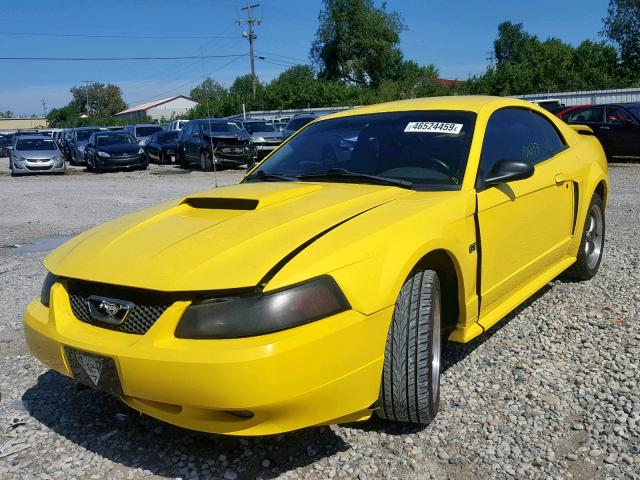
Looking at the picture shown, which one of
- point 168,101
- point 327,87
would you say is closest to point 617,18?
point 327,87

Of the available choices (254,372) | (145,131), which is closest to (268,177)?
(254,372)

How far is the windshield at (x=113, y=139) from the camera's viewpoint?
23016 mm

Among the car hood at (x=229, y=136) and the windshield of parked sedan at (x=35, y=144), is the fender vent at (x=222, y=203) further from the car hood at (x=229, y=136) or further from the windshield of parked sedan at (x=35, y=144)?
the windshield of parked sedan at (x=35, y=144)

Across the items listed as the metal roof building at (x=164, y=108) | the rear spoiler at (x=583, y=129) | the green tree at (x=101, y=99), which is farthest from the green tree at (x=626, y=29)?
the green tree at (x=101, y=99)

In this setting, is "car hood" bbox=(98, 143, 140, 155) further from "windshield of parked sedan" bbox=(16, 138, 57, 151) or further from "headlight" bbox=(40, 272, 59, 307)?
"headlight" bbox=(40, 272, 59, 307)

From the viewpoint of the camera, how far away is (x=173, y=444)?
2906 mm

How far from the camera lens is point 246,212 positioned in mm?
3098

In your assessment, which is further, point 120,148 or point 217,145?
point 120,148

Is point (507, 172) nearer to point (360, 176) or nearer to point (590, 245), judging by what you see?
point (360, 176)

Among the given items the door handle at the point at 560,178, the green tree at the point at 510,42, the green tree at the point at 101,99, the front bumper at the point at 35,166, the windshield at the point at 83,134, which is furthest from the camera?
the green tree at the point at 101,99

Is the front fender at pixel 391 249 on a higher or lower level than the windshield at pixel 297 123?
lower

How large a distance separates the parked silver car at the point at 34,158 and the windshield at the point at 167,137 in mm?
4611

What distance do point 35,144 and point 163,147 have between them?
475cm

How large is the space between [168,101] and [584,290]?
109888 millimetres
